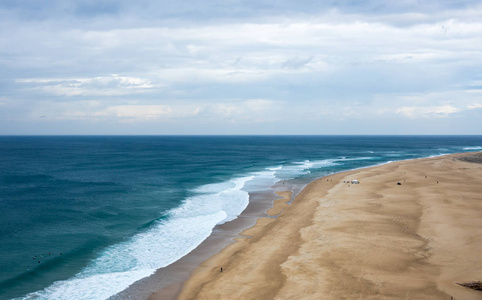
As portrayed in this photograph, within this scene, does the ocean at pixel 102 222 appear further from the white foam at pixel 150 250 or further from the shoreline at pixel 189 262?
the shoreline at pixel 189 262

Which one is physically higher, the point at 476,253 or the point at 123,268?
the point at 476,253

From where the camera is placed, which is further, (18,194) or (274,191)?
(274,191)

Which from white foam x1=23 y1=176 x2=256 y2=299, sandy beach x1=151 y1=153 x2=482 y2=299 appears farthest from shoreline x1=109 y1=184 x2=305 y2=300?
sandy beach x1=151 y1=153 x2=482 y2=299

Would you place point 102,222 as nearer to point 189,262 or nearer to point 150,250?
point 150,250

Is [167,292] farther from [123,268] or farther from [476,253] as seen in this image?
[476,253]

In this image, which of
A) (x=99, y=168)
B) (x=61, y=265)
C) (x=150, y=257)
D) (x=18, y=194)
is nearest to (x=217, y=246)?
(x=150, y=257)

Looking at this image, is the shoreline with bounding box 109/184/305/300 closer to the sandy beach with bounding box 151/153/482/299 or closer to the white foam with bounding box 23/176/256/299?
the white foam with bounding box 23/176/256/299

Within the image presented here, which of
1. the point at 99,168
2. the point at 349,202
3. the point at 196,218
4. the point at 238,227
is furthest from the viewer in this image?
the point at 99,168

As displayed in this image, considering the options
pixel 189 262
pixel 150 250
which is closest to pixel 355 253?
pixel 189 262

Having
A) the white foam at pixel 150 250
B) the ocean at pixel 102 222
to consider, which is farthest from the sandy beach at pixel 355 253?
the ocean at pixel 102 222
